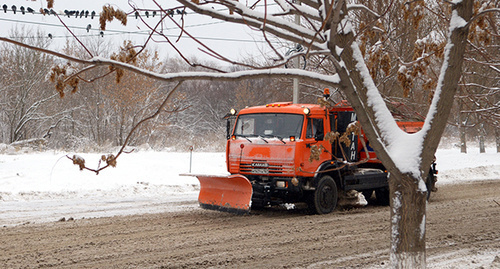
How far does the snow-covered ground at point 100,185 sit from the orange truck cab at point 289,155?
6.20 ft

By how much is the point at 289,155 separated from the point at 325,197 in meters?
Result: 1.34

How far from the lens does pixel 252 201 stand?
10.4 m

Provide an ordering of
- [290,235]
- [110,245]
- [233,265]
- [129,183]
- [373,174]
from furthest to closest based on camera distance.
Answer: [129,183] → [373,174] → [290,235] → [110,245] → [233,265]

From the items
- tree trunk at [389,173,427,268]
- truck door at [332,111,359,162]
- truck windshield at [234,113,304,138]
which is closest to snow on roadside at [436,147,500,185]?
truck door at [332,111,359,162]

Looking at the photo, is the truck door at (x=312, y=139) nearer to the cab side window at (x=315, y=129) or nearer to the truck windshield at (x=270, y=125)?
the cab side window at (x=315, y=129)

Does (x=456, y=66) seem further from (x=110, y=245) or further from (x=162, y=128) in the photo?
(x=162, y=128)

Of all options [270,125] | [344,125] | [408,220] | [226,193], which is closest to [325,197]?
[344,125]

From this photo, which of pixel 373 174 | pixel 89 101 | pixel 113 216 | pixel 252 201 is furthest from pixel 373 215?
pixel 89 101

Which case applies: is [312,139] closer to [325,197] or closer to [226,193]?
[325,197]

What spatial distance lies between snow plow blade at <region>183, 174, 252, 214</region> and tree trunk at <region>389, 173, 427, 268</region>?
5.31m

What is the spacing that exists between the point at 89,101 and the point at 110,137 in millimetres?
2645

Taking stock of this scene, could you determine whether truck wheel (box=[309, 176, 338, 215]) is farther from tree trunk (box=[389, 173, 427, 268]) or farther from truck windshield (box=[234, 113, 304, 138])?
tree trunk (box=[389, 173, 427, 268])

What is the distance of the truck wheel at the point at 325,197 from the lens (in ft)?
33.7

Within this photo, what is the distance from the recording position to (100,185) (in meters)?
14.5
